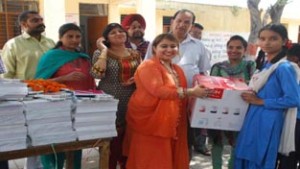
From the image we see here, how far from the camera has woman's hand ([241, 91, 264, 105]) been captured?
2362 millimetres

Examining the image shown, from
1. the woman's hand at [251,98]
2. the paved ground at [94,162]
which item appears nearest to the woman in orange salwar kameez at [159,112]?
the woman's hand at [251,98]

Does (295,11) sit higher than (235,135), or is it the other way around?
(295,11)

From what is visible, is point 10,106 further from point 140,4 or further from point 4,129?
point 140,4

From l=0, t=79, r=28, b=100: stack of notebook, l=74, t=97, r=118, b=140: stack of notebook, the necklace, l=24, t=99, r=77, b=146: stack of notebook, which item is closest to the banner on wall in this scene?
the necklace

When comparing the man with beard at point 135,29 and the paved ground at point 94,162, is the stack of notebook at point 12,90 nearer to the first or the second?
the man with beard at point 135,29

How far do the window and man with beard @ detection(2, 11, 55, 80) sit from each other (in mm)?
6323

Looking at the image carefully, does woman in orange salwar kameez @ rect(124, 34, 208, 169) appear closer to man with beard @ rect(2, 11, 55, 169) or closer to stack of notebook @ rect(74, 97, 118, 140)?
stack of notebook @ rect(74, 97, 118, 140)

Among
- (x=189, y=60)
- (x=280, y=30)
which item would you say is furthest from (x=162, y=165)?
(x=280, y=30)

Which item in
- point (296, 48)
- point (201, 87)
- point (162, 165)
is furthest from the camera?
point (296, 48)

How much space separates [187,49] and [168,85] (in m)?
0.63

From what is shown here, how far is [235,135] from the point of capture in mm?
2867

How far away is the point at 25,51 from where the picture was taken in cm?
315

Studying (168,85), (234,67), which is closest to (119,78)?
(168,85)

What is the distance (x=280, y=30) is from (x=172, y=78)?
2.89 ft
